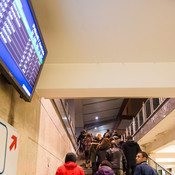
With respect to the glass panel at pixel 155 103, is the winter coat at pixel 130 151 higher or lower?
lower

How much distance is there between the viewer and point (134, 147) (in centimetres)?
788

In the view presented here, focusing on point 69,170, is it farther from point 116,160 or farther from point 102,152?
point 102,152

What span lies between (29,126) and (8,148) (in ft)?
3.84

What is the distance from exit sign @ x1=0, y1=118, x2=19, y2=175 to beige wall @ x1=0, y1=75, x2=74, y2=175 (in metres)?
0.13

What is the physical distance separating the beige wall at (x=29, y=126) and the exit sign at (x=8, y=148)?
0.44ft

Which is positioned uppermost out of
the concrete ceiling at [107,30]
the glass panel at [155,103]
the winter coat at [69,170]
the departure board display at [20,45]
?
the glass panel at [155,103]

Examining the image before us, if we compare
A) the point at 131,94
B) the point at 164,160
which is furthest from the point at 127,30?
the point at 164,160

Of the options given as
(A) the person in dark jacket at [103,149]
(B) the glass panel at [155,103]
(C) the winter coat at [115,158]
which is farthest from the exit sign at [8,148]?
(B) the glass panel at [155,103]

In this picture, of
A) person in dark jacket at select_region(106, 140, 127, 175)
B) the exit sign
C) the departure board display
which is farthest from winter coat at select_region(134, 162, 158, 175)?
the departure board display

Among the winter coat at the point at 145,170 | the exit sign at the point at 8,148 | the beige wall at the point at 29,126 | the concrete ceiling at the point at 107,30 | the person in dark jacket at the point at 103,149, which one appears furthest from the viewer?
the person in dark jacket at the point at 103,149

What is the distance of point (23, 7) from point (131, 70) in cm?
263

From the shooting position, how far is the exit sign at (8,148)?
275 centimetres

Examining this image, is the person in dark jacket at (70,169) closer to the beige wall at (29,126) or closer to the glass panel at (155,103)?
the beige wall at (29,126)

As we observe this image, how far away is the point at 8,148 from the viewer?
9.66ft
